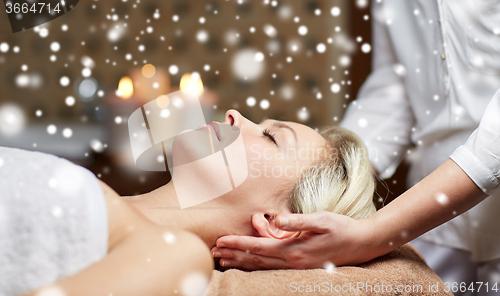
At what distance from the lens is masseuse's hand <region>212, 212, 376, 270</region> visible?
2.02 feet

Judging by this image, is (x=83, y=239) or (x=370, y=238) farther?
Answer: (x=370, y=238)

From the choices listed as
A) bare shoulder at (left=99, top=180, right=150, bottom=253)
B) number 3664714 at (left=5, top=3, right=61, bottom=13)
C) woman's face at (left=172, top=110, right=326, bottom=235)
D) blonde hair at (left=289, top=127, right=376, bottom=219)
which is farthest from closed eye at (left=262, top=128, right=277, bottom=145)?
number 3664714 at (left=5, top=3, right=61, bottom=13)

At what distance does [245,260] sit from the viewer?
27.7 inches

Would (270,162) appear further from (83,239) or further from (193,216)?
(83,239)

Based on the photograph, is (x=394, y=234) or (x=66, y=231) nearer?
(x=66, y=231)

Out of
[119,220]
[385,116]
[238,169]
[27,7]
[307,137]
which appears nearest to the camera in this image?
[119,220]

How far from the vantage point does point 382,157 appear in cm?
112

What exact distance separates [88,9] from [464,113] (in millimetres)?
1610

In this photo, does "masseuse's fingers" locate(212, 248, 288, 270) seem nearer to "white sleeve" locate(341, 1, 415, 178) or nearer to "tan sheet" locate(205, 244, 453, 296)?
"tan sheet" locate(205, 244, 453, 296)

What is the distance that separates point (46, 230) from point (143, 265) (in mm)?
171

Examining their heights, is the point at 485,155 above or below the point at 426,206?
above

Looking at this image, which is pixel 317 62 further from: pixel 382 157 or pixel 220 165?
pixel 220 165

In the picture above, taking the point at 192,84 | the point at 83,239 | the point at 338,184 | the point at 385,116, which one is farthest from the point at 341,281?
the point at 192,84

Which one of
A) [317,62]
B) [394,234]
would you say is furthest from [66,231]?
[317,62]
